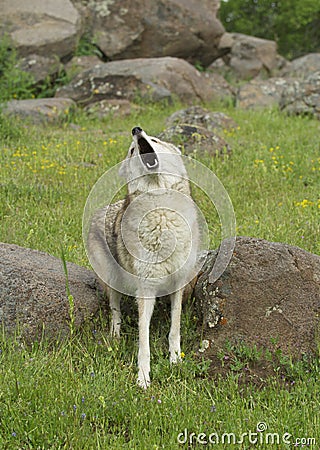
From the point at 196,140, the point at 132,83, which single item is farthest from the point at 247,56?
the point at 196,140

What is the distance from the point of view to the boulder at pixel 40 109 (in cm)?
1104

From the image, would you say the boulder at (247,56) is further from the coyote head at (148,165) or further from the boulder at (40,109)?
the coyote head at (148,165)

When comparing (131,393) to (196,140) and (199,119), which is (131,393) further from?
(199,119)

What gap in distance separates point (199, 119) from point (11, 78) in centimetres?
470

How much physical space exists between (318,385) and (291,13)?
24.6 metres

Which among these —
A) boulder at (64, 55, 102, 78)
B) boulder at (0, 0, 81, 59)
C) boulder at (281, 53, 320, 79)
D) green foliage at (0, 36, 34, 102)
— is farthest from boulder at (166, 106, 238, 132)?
boulder at (281, 53, 320, 79)

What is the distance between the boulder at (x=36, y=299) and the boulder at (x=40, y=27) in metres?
10.0

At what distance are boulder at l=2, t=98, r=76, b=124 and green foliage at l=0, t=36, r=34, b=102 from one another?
1029 millimetres

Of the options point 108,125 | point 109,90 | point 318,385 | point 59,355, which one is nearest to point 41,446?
point 59,355

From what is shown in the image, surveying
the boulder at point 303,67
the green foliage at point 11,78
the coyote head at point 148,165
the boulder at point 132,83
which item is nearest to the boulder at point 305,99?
the boulder at point 132,83

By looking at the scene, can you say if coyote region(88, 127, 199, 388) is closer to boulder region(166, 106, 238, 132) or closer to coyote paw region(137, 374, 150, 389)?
coyote paw region(137, 374, 150, 389)

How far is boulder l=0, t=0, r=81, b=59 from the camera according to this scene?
1385cm

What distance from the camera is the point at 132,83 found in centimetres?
1295

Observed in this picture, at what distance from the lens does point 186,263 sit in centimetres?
444
